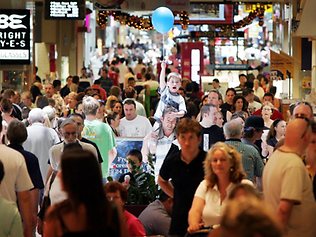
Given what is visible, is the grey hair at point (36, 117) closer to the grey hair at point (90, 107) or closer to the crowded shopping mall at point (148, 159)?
the crowded shopping mall at point (148, 159)

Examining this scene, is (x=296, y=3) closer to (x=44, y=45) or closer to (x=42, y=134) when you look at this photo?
(x=44, y=45)

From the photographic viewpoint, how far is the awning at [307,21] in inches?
819

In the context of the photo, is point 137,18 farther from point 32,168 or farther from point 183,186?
point 183,186

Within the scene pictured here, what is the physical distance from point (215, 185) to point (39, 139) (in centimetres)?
507

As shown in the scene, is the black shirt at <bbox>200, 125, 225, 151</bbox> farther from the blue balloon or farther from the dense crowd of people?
the blue balloon

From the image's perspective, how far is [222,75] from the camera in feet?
117

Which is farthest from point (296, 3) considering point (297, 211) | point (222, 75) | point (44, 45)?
point (297, 211)

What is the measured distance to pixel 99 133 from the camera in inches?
534

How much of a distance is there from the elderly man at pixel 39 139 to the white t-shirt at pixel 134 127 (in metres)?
2.58

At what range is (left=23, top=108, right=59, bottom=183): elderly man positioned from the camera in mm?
12859

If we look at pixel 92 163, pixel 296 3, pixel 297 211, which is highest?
pixel 296 3

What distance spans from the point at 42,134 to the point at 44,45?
23.8 meters

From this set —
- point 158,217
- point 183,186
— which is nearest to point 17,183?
point 183,186

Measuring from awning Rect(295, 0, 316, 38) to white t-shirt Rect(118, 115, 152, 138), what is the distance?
19.1 ft
